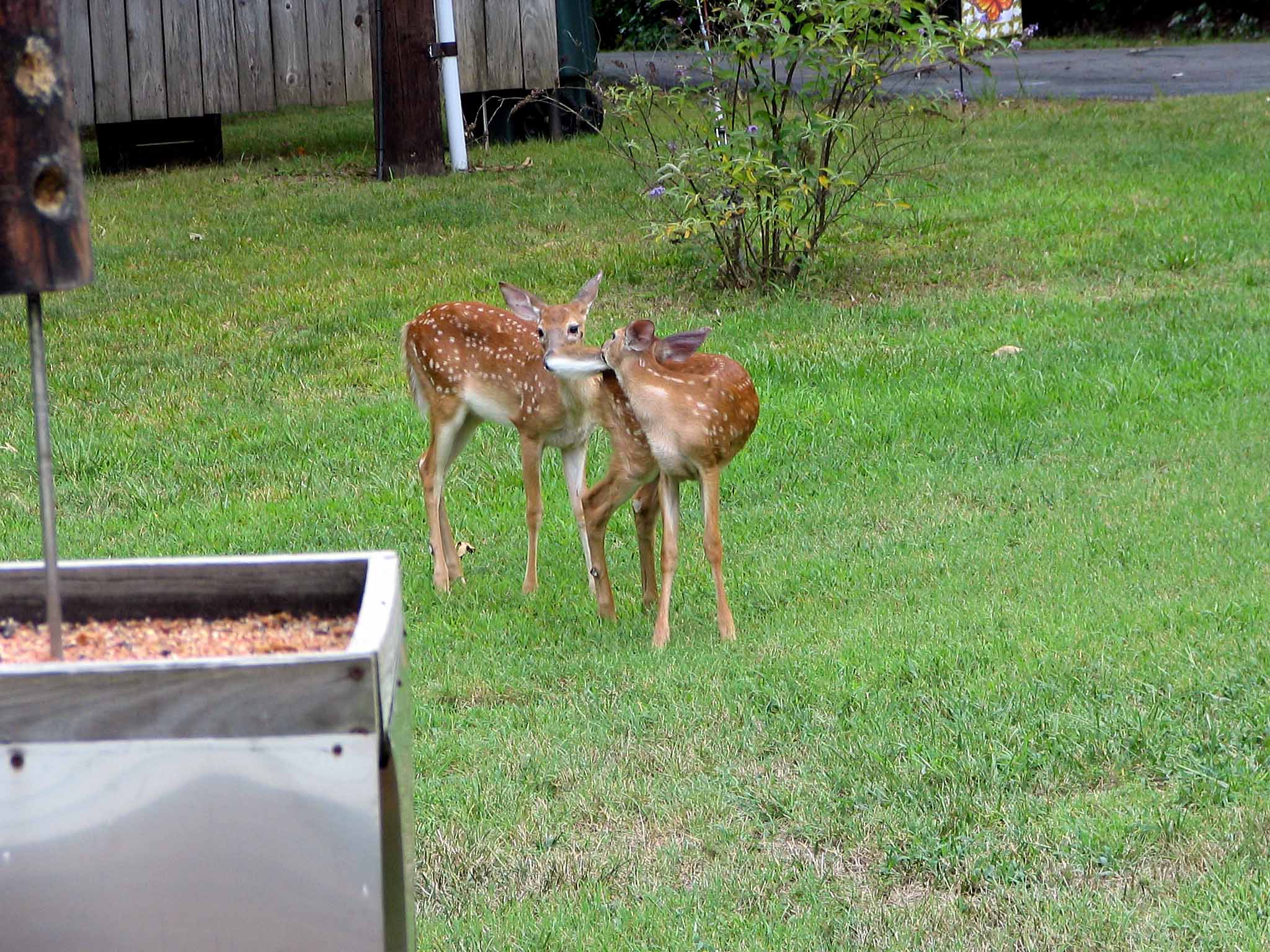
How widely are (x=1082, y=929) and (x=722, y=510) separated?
3.49 meters

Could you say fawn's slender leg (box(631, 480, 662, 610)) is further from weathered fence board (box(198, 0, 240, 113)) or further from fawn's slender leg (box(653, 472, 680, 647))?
weathered fence board (box(198, 0, 240, 113))

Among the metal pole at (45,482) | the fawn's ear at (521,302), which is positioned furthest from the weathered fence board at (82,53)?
the metal pole at (45,482)

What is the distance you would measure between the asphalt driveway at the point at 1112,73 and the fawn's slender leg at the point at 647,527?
10.5m

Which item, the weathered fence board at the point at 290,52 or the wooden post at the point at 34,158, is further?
the weathered fence board at the point at 290,52

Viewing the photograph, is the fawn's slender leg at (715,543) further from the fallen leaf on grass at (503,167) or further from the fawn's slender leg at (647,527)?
the fallen leaf on grass at (503,167)

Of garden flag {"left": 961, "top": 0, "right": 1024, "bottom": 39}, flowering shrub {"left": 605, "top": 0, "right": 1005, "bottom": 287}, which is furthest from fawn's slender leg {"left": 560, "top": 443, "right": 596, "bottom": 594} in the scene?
garden flag {"left": 961, "top": 0, "right": 1024, "bottom": 39}

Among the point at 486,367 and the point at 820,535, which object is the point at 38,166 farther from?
the point at 820,535

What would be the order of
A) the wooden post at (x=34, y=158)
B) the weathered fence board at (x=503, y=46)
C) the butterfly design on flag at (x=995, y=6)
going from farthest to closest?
the butterfly design on flag at (x=995, y=6) < the weathered fence board at (x=503, y=46) < the wooden post at (x=34, y=158)

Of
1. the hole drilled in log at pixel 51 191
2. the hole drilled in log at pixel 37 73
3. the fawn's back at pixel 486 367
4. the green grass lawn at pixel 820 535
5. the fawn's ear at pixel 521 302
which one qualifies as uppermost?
the hole drilled in log at pixel 37 73

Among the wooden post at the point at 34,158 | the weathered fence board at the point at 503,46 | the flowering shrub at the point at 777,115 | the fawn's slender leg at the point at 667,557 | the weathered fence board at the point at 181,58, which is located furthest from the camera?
the weathered fence board at the point at 503,46

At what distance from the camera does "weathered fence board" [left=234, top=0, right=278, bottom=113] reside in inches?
612

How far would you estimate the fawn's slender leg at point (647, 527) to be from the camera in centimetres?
604

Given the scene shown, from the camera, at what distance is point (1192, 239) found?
10.9m

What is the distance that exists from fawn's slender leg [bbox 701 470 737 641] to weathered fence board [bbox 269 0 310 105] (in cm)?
1145
